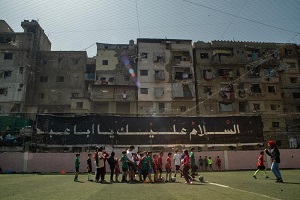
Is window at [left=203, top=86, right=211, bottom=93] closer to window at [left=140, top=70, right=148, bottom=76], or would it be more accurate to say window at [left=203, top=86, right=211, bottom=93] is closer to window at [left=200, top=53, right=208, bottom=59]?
window at [left=200, top=53, right=208, bottom=59]

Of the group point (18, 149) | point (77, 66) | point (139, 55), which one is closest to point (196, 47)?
point (139, 55)

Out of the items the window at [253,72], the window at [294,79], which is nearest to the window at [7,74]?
the window at [253,72]

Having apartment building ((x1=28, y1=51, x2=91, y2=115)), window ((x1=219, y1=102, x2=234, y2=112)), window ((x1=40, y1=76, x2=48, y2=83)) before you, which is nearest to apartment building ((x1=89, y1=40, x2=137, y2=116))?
apartment building ((x1=28, y1=51, x2=91, y2=115))

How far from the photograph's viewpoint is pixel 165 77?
41.4 m

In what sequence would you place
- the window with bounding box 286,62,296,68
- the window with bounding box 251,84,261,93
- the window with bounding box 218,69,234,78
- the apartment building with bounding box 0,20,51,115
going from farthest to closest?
the window with bounding box 286,62,296,68, the window with bounding box 218,69,234,78, the window with bounding box 251,84,261,93, the apartment building with bounding box 0,20,51,115

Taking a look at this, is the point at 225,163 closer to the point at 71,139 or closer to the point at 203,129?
the point at 203,129

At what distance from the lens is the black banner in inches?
898

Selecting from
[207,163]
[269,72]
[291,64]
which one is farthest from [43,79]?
[291,64]

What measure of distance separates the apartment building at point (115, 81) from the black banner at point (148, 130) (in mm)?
13061

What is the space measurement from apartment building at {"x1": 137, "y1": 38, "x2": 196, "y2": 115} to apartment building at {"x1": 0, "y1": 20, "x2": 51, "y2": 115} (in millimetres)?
17971

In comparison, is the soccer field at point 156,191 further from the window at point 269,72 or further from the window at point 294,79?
the window at point 294,79

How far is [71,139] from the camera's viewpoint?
2273 cm

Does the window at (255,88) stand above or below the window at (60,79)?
below

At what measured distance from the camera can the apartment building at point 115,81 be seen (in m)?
38.7
